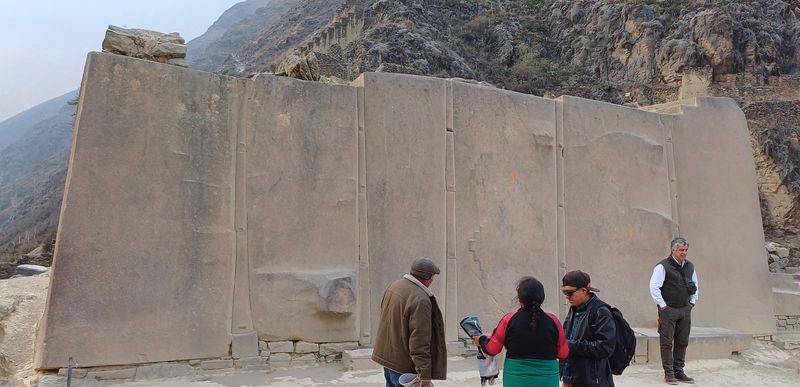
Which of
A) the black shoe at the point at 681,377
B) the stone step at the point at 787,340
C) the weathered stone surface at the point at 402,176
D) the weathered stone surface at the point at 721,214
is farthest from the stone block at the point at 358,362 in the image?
the stone step at the point at 787,340

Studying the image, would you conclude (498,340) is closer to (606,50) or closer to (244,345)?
(244,345)

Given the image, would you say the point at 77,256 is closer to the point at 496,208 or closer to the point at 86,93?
the point at 86,93

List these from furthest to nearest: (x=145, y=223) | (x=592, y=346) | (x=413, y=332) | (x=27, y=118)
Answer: (x=27, y=118) < (x=145, y=223) < (x=413, y=332) < (x=592, y=346)

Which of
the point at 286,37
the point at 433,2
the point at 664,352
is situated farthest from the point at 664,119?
the point at 286,37

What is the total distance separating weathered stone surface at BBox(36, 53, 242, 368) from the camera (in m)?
5.78

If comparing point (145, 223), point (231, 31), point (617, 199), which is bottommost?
point (145, 223)

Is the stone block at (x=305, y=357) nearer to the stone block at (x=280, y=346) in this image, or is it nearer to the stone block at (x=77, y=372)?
the stone block at (x=280, y=346)

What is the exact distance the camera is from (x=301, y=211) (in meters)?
6.91

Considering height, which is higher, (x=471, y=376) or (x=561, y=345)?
(x=561, y=345)

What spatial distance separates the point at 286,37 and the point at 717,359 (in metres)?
59.5

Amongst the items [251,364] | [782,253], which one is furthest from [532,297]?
[782,253]

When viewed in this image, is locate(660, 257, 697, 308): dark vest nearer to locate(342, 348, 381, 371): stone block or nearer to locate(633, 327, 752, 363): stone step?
locate(633, 327, 752, 363): stone step

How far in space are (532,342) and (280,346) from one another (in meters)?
3.72

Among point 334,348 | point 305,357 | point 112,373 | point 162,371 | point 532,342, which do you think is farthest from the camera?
point 334,348
